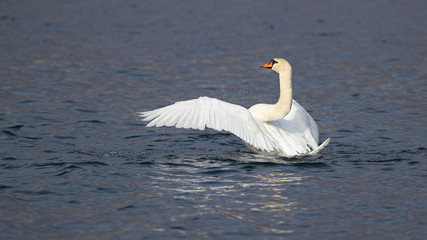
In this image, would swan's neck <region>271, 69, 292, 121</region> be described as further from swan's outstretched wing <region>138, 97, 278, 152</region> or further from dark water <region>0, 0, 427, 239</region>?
dark water <region>0, 0, 427, 239</region>

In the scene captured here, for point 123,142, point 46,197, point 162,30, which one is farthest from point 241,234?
point 162,30

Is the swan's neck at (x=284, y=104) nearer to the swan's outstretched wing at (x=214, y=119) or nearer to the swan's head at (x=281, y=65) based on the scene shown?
the swan's head at (x=281, y=65)

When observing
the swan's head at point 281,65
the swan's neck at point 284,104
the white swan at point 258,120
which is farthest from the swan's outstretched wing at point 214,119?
the swan's head at point 281,65

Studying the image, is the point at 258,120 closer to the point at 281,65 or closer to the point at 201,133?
the point at 281,65

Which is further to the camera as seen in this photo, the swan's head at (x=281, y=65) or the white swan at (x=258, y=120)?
the swan's head at (x=281, y=65)

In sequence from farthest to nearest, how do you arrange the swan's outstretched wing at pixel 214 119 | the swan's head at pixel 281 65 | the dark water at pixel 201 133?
→ 1. the swan's head at pixel 281 65
2. the swan's outstretched wing at pixel 214 119
3. the dark water at pixel 201 133

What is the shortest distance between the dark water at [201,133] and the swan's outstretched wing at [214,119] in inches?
Answer: 17.2

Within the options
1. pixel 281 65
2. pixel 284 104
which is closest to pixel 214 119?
pixel 284 104

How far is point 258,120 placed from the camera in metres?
10.0

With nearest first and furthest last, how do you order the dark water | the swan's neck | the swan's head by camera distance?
the dark water, the swan's neck, the swan's head

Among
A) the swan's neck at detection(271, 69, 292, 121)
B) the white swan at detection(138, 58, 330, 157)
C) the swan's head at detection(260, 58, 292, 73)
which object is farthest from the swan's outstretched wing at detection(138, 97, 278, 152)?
the swan's head at detection(260, 58, 292, 73)

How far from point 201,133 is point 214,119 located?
2428 millimetres

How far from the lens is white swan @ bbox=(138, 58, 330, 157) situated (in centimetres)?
935

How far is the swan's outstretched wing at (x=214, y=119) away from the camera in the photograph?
932 centimetres
